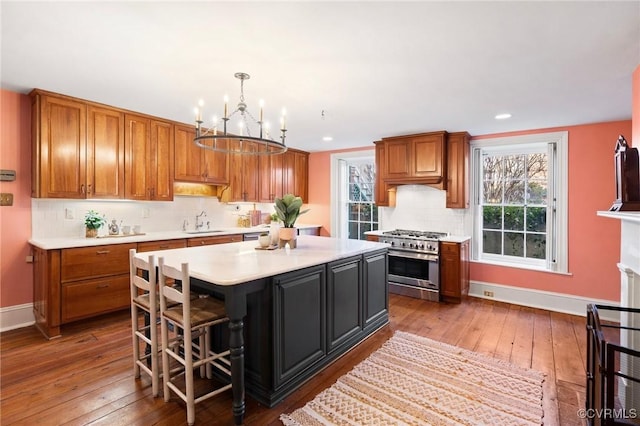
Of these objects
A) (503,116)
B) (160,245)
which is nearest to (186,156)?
(160,245)

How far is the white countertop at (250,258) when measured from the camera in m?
1.90

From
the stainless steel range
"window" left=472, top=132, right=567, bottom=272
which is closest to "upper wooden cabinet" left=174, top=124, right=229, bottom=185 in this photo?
the stainless steel range

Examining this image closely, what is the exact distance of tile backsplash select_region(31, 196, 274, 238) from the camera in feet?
11.2

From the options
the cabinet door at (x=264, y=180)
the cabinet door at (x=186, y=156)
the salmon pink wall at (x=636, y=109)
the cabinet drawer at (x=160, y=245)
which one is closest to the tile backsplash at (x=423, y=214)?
the cabinet door at (x=264, y=180)

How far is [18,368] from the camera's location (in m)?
2.48

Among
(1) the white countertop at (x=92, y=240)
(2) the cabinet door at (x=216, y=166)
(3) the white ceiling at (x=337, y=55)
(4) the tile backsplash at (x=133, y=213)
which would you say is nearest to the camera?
(3) the white ceiling at (x=337, y=55)

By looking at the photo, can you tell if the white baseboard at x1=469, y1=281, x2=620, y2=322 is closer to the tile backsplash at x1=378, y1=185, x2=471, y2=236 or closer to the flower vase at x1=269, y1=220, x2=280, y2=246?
the tile backsplash at x1=378, y1=185, x2=471, y2=236

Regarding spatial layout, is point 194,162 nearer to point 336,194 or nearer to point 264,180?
point 264,180

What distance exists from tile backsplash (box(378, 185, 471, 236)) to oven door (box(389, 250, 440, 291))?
772mm

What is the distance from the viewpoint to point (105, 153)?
3594 mm

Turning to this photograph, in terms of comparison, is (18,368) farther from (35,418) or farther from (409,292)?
(409,292)

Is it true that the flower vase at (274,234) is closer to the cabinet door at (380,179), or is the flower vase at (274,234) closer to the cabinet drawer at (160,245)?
A: the cabinet drawer at (160,245)

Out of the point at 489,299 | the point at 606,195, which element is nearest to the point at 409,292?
the point at 489,299

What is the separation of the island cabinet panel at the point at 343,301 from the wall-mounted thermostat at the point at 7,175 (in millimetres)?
3345
